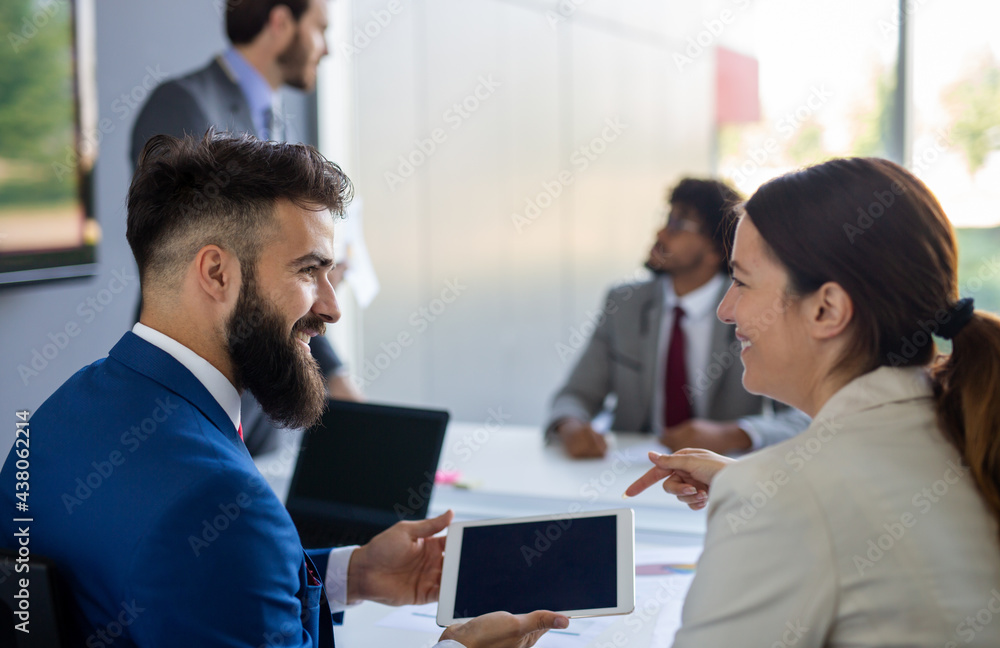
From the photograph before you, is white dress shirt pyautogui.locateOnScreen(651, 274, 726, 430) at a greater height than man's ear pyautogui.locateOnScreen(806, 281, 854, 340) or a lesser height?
lesser

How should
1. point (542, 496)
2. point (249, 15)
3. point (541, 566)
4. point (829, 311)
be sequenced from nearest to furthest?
point (829, 311) → point (541, 566) → point (542, 496) → point (249, 15)

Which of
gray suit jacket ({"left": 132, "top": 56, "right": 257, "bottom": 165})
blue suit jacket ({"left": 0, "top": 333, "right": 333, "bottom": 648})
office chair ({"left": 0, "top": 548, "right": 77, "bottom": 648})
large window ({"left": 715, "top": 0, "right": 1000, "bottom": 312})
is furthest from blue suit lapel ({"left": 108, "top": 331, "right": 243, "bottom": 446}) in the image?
large window ({"left": 715, "top": 0, "right": 1000, "bottom": 312})

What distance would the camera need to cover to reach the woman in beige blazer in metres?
0.93

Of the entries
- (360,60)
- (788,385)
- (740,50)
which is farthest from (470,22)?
(788,385)

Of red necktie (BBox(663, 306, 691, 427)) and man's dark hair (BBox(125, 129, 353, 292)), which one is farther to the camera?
red necktie (BBox(663, 306, 691, 427))

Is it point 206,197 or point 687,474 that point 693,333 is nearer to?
point 687,474

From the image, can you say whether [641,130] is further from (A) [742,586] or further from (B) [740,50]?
(A) [742,586]

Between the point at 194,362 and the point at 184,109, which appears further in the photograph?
the point at 184,109

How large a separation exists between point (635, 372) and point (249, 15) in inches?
66.7

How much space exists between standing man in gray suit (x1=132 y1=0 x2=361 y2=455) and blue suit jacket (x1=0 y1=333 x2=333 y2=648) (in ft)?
4.24

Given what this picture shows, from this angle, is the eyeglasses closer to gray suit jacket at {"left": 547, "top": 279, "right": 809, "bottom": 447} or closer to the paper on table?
gray suit jacket at {"left": 547, "top": 279, "right": 809, "bottom": 447}

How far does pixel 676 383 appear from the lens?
2807 millimetres

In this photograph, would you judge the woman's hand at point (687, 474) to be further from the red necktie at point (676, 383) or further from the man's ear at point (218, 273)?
the red necktie at point (676, 383)

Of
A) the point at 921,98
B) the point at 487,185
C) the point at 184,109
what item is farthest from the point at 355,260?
the point at 921,98
